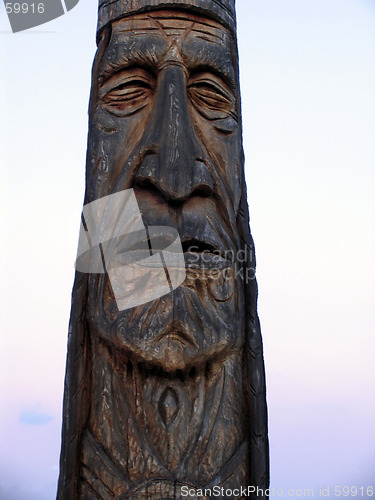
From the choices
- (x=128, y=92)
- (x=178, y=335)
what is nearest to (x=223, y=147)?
(x=128, y=92)

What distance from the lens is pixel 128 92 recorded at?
2.91m

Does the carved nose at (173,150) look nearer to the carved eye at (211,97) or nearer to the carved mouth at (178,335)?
the carved eye at (211,97)

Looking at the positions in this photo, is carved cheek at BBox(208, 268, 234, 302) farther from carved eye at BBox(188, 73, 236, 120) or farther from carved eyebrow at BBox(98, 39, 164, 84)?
carved eyebrow at BBox(98, 39, 164, 84)

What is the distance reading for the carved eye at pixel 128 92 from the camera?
2.88 meters

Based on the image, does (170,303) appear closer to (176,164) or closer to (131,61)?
(176,164)

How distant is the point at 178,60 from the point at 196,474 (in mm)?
A: 1936

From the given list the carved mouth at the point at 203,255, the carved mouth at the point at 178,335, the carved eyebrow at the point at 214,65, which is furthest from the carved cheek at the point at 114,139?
the carved mouth at the point at 178,335

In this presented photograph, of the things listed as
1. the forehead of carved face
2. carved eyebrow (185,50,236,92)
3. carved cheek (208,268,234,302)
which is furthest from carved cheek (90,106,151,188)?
carved cheek (208,268,234,302)

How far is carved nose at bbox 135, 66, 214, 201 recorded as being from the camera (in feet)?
8.41

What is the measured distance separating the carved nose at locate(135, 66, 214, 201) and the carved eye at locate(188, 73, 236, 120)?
139 millimetres

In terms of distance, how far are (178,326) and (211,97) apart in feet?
4.26

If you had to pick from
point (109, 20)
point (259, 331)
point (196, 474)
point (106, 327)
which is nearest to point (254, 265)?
point (259, 331)
